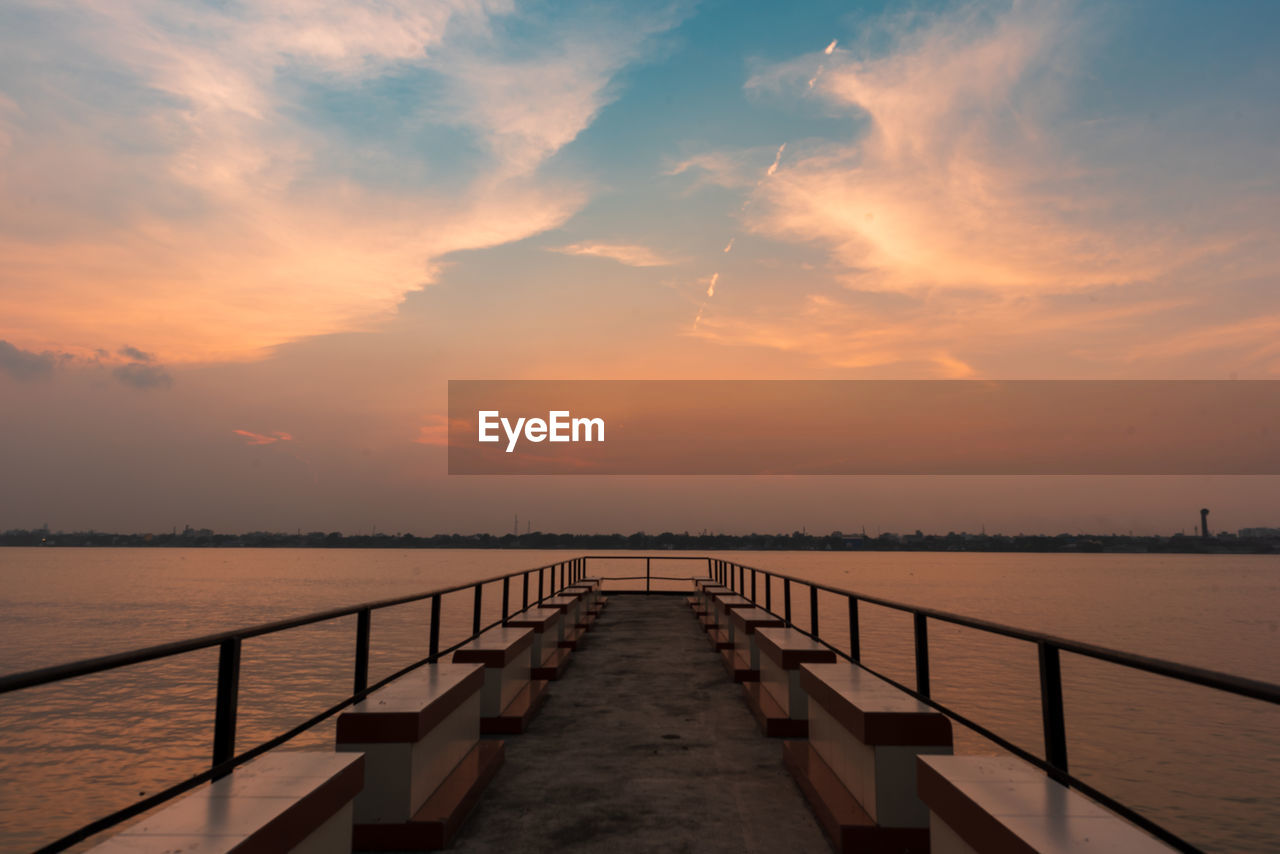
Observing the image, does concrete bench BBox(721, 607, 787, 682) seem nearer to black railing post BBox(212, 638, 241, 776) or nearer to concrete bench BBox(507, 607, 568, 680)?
concrete bench BBox(507, 607, 568, 680)

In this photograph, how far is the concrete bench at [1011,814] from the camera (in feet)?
8.95

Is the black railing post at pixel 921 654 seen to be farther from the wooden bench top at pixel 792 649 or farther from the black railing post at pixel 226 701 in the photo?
the black railing post at pixel 226 701

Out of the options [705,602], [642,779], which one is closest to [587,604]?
[705,602]

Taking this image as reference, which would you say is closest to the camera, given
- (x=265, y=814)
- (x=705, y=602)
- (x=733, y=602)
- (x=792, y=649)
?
(x=265, y=814)

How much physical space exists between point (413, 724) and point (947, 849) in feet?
10.1

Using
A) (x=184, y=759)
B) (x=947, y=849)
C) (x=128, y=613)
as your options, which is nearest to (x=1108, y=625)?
(x=184, y=759)

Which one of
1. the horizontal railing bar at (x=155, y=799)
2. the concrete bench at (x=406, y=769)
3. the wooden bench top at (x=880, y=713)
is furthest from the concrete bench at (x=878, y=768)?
the horizontal railing bar at (x=155, y=799)

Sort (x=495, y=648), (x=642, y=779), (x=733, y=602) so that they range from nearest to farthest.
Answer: (x=642, y=779) < (x=495, y=648) < (x=733, y=602)

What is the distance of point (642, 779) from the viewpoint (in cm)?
621

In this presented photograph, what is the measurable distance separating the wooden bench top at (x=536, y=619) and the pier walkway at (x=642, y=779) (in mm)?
838

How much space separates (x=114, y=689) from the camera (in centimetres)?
3525

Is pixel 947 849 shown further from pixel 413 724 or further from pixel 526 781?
pixel 526 781

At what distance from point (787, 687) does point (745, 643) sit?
117 inches

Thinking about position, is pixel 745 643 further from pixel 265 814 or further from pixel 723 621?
pixel 265 814
